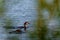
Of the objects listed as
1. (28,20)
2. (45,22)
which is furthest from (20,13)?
(45,22)

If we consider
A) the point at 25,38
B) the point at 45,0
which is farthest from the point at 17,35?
the point at 45,0

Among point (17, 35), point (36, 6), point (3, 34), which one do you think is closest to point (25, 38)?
point (17, 35)

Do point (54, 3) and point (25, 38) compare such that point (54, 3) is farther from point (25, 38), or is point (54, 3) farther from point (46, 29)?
point (25, 38)

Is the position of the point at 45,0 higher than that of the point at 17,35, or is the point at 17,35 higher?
the point at 45,0

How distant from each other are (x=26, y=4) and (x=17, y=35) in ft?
1.27

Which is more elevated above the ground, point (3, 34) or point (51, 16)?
point (51, 16)

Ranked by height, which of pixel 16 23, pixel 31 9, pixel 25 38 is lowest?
pixel 25 38

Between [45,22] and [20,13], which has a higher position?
[20,13]

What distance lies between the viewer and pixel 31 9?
2.21m

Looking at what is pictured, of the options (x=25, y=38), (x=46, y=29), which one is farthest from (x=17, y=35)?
(x=46, y=29)

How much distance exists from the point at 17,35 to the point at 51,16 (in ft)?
1.52

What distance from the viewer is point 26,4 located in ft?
7.28

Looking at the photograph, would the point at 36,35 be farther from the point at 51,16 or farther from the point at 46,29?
the point at 51,16

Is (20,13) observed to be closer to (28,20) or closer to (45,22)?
(28,20)
